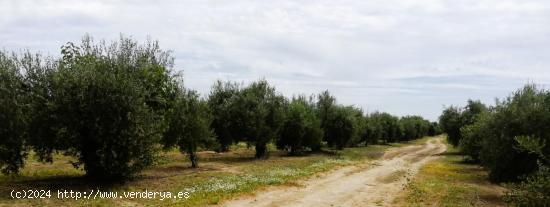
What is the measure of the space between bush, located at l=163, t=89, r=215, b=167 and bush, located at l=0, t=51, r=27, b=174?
10123mm

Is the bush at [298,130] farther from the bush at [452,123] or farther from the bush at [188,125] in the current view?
the bush at [452,123]

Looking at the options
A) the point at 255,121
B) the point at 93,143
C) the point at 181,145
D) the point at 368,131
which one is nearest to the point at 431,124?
the point at 368,131

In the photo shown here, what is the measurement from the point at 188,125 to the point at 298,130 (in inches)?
819

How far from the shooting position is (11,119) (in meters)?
22.4

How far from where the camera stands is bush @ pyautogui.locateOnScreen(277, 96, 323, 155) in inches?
2048

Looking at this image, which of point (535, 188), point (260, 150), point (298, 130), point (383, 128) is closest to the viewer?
point (535, 188)

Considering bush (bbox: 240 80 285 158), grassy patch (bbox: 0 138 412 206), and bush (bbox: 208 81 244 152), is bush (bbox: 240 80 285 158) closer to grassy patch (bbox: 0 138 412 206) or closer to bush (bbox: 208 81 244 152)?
bush (bbox: 208 81 244 152)

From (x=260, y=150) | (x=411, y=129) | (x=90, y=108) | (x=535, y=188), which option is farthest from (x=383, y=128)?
(x=535, y=188)

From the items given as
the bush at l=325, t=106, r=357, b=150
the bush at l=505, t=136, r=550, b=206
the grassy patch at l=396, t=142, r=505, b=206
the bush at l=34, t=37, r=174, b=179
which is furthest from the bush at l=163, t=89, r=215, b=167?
the bush at l=325, t=106, r=357, b=150

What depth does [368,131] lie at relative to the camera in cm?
8875

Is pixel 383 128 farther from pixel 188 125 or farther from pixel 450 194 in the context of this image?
pixel 450 194

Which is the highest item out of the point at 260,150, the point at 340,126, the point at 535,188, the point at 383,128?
the point at 383,128

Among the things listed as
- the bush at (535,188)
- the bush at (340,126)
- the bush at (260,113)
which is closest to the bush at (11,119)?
the bush at (535,188)

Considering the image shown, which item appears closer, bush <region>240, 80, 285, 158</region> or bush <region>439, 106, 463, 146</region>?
bush <region>240, 80, 285, 158</region>
